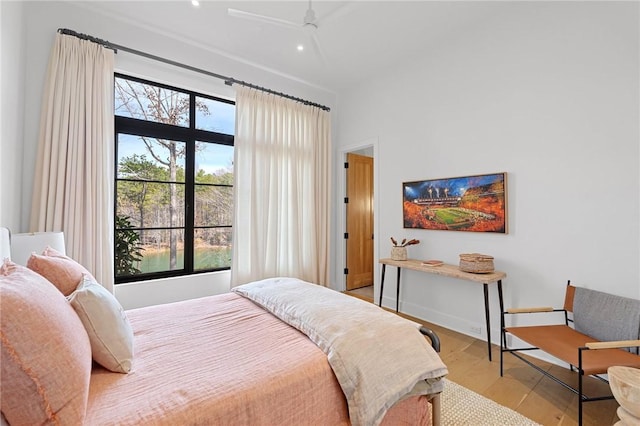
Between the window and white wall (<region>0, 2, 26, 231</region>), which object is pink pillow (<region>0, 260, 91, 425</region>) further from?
the window

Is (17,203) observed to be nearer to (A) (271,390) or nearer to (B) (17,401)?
(B) (17,401)

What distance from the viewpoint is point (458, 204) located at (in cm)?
303

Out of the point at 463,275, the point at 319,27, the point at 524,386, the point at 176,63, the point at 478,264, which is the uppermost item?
the point at 319,27

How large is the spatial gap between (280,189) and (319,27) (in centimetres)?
189

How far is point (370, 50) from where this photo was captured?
10.9 ft

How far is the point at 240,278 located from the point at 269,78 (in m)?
2.65

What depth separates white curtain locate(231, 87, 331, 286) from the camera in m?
3.50

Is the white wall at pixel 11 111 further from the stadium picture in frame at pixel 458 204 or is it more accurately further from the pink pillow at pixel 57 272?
the stadium picture in frame at pixel 458 204

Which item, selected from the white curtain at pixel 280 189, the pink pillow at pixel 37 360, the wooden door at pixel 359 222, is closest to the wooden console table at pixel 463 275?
the white curtain at pixel 280 189

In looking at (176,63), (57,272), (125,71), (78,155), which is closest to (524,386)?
(57,272)

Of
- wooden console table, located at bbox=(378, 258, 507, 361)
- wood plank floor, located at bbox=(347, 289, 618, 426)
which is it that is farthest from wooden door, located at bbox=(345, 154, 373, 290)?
wood plank floor, located at bbox=(347, 289, 618, 426)

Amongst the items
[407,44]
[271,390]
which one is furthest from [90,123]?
[407,44]

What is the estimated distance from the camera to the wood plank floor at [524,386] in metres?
1.80

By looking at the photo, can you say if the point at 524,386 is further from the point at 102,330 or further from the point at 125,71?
the point at 125,71
